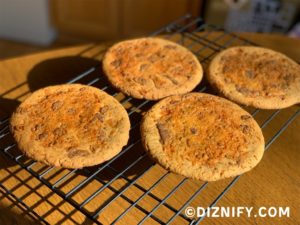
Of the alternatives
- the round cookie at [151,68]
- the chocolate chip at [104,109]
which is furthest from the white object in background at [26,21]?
the chocolate chip at [104,109]

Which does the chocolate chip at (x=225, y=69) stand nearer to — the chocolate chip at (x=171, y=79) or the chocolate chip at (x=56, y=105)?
the chocolate chip at (x=171, y=79)

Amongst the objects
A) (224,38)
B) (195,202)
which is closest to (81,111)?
(195,202)

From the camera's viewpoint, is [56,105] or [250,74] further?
[250,74]

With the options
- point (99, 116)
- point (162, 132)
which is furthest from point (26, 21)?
point (162, 132)

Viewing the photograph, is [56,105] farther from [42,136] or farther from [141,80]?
[141,80]

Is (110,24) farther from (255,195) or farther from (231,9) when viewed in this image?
(255,195)

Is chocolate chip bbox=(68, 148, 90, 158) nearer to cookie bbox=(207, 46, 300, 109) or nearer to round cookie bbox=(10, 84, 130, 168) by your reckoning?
round cookie bbox=(10, 84, 130, 168)

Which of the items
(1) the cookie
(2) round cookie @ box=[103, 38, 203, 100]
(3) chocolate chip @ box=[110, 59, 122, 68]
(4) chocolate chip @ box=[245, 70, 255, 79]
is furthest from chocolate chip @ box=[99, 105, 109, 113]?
(4) chocolate chip @ box=[245, 70, 255, 79]
